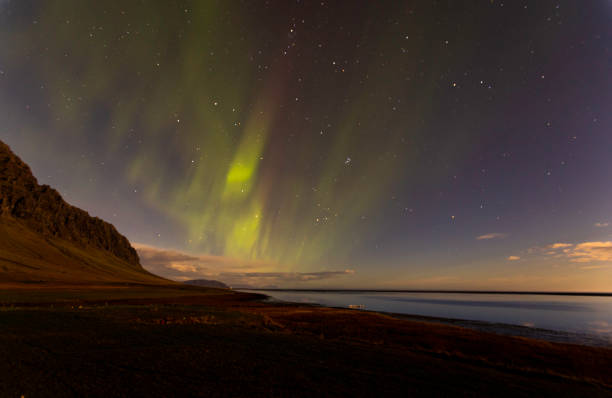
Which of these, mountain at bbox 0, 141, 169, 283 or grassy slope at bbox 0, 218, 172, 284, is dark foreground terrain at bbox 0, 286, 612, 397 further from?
mountain at bbox 0, 141, 169, 283

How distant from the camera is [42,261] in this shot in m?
135

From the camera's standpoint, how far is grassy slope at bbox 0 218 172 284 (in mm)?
105438

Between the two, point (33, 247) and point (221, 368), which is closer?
point (221, 368)

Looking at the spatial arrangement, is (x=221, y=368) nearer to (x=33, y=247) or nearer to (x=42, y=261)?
(x=42, y=261)

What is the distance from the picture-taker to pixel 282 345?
1534cm

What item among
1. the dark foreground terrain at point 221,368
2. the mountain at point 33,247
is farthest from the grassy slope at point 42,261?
the dark foreground terrain at point 221,368

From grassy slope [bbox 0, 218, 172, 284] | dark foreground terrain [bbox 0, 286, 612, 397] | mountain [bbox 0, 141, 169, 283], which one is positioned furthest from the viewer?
mountain [bbox 0, 141, 169, 283]

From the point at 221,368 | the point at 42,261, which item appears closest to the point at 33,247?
the point at 42,261

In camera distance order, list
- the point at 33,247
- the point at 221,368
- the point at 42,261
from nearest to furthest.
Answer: the point at 221,368 → the point at 42,261 → the point at 33,247

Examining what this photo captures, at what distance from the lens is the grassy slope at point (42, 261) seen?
10544 centimetres

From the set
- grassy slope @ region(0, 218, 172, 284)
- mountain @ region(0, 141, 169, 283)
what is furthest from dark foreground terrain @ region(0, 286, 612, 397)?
mountain @ region(0, 141, 169, 283)

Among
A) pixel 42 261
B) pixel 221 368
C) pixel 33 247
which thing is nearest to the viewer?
pixel 221 368

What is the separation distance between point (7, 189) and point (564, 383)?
26989 cm

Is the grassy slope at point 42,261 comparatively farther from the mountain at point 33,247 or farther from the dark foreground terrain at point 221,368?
the dark foreground terrain at point 221,368
